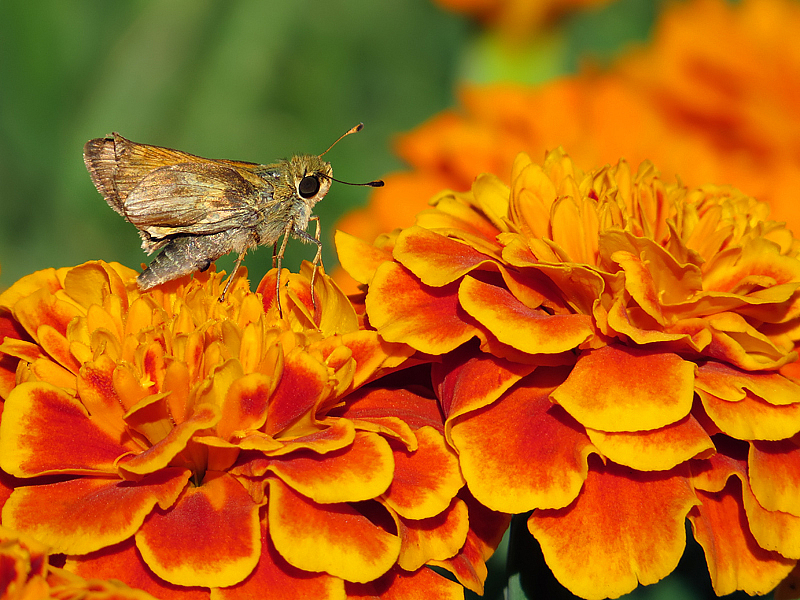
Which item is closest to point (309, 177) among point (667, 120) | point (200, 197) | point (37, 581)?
point (200, 197)

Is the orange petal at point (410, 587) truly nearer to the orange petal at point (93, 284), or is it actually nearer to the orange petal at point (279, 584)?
the orange petal at point (279, 584)

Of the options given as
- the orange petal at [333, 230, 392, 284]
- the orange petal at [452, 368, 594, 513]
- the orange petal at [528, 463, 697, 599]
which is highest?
the orange petal at [333, 230, 392, 284]

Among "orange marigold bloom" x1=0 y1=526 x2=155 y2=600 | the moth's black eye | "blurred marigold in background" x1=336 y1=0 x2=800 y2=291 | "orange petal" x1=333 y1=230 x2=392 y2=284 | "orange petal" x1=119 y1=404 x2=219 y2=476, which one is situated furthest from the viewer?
"blurred marigold in background" x1=336 y1=0 x2=800 y2=291

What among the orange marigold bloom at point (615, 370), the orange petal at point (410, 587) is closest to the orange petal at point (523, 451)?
the orange marigold bloom at point (615, 370)

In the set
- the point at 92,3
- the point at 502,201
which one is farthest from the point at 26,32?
the point at 502,201

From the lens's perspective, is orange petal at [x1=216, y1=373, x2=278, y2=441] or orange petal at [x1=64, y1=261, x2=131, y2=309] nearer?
orange petal at [x1=216, y1=373, x2=278, y2=441]

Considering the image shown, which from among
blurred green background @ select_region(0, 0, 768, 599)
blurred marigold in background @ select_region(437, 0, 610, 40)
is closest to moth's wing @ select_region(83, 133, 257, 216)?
blurred green background @ select_region(0, 0, 768, 599)

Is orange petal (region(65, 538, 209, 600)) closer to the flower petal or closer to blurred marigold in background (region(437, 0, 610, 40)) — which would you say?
the flower petal
